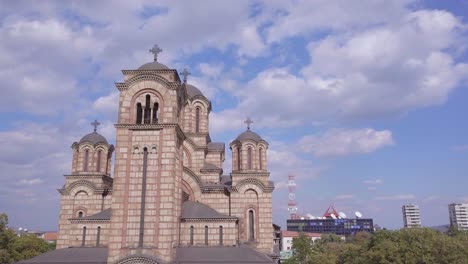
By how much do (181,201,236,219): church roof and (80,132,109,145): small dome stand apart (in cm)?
1143

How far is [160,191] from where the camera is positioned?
73.0 ft

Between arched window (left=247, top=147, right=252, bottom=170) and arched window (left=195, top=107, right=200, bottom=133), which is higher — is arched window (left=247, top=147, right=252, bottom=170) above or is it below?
below

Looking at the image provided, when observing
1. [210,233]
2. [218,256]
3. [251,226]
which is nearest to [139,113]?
[210,233]

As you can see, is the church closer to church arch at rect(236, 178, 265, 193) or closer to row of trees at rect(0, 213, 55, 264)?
church arch at rect(236, 178, 265, 193)

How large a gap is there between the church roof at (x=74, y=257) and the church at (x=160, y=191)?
60 millimetres

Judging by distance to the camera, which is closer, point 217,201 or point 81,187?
point 217,201

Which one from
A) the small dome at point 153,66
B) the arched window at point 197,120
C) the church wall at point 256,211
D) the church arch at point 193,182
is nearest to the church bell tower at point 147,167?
the small dome at point 153,66

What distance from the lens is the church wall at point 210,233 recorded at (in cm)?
2525

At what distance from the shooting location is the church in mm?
21984

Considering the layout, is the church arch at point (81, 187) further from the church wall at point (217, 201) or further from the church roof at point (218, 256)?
the church roof at point (218, 256)

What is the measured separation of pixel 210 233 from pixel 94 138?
1448 cm

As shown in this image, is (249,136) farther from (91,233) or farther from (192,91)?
(91,233)

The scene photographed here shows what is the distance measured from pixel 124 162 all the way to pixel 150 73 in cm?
566

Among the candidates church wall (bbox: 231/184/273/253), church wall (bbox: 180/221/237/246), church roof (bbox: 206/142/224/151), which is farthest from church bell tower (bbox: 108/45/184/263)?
church roof (bbox: 206/142/224/151)
